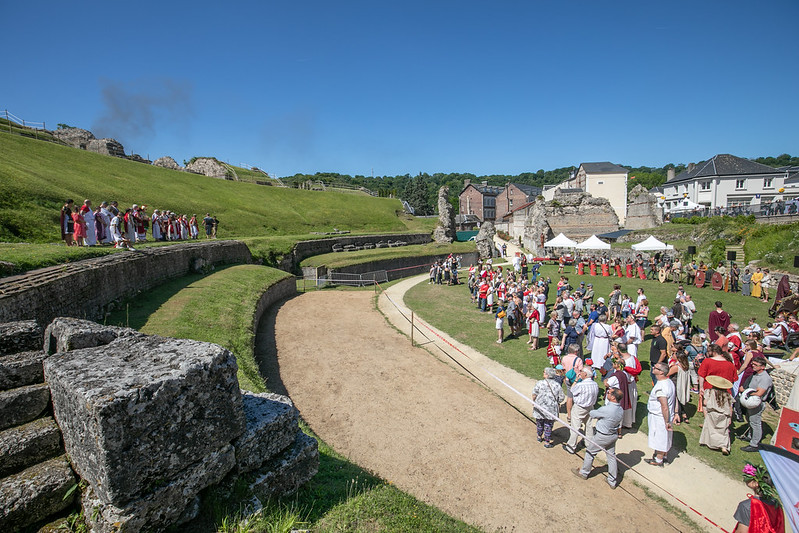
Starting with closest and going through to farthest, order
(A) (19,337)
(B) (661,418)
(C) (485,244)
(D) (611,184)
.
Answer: (A) (19,337), (B) (661,418), (C) (485,244), (D) (611,184)

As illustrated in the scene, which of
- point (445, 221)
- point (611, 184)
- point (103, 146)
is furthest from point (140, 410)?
point (611, 184)

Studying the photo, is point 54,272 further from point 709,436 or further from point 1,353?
point 709,436

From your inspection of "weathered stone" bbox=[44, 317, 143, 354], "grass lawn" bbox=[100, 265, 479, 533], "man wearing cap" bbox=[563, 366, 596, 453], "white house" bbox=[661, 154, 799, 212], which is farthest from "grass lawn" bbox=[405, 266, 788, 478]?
"white house" bbox=[661, 154, 799, 212]

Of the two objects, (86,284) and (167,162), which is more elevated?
(167,162)

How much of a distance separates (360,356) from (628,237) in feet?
97.9

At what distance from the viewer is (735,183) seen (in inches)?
1759

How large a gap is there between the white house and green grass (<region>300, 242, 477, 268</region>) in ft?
89.6

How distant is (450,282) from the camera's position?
24.7 metres

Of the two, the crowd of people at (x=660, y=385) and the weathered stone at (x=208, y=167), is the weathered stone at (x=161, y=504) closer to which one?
the crowd of people at (x=660, y=385)

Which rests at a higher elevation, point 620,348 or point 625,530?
point 620,348

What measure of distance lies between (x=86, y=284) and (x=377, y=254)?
21641 mm

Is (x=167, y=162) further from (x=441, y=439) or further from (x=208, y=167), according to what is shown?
(x=441, y=439)

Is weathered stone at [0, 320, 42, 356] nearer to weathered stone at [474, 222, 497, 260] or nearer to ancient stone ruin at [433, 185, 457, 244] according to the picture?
weathered stone at [474, 222, 497, 260]

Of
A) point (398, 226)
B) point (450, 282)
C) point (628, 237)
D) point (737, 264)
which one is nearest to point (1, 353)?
point (450, 282)
